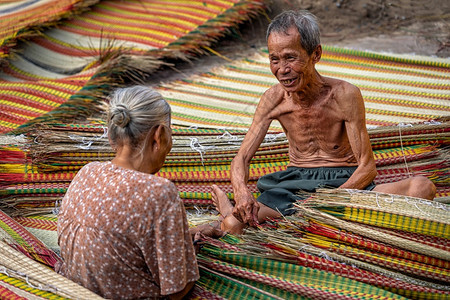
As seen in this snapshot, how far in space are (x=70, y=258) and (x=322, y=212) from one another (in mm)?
1231

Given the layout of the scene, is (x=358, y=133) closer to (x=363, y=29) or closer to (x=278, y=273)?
(x=278, y=273)

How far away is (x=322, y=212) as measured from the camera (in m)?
3.10

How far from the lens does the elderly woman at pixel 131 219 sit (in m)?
2.43

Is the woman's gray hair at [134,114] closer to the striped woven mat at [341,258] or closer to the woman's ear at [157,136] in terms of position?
the woman's ear at [157,136]

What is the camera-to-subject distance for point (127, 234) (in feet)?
8.00

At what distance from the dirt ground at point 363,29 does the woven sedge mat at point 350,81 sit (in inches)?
A: 14.0

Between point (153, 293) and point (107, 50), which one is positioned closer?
point (153, 293)

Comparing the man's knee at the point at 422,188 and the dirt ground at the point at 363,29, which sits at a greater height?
the dirt ground at the point at 363,29

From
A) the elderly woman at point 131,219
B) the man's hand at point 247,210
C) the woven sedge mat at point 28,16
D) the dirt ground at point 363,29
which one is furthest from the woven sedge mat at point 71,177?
the woven sedge mat at point 28,16

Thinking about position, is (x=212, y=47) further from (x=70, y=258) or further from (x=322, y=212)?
(x=70, y=258)

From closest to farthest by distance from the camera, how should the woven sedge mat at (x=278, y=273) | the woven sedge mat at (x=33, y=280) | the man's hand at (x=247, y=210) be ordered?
1. the woven sedge mat at (x=33, y=280)
2. the woven sedge mat at (x=278, y=273)
3. the man's hand at (x=247, y=210)

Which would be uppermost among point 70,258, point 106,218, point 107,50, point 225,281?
point 107,50

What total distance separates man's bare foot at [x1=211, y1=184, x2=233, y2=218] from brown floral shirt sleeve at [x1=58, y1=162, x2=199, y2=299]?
117cm

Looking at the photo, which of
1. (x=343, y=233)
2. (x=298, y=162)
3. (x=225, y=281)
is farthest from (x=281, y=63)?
(x=225, y=281)
